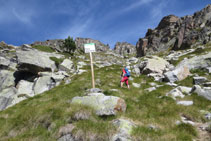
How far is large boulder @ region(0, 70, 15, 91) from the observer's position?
19.2 meters

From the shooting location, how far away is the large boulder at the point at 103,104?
600 cm

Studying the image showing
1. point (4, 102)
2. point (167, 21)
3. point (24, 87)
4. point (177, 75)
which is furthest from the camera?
point (167, 21)

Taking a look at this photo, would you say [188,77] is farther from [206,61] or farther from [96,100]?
[96,100]

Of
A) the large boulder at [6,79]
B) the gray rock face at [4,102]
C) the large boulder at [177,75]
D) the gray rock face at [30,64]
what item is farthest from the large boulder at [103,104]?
the large boulder at [6,79]

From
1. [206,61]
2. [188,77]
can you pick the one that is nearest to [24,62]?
[188,77]

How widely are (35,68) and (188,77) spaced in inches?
877

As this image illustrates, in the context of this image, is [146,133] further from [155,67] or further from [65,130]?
[155,67]

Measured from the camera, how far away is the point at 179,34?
50.2 m

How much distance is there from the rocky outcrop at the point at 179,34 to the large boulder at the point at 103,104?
135 feet

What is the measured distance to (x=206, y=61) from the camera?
14508 millimetres

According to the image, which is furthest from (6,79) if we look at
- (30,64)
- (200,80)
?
(200,80)

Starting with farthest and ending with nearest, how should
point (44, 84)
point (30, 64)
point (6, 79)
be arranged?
1. point (6, 79)
2. point (30, 64)
3. point (44, 84)

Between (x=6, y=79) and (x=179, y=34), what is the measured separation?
59.2m

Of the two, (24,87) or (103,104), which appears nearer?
(103,104)
